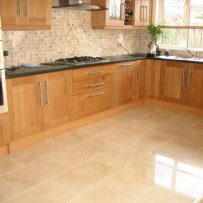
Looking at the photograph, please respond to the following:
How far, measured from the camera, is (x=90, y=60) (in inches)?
157

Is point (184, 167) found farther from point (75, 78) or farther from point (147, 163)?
point (75, 78)

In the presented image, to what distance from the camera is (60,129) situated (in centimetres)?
363

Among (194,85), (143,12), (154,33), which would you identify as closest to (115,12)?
(143,12)

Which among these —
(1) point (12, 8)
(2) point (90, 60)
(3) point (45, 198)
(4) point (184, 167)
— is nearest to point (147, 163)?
(4) point (184, 167)

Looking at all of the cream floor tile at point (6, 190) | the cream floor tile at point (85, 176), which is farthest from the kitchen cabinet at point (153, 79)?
the cream floor tile at point (6, 190)

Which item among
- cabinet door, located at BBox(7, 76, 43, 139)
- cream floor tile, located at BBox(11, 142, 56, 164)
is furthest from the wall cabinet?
cream floor tile, located at BBox(11, 142, 56, 164)

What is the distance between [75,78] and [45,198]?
175cm

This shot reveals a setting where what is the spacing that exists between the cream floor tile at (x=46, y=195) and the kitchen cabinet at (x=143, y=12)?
10.9 ft

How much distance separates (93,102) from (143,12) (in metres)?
2.00

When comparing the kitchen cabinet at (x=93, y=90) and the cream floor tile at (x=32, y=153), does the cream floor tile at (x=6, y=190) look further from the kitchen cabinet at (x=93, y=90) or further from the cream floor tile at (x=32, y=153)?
the kitchen cabinet at (x=93, y=90)

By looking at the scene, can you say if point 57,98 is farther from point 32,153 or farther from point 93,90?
point 32,153

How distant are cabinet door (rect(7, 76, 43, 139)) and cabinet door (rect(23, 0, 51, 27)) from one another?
66 centimetres

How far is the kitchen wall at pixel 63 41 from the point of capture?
3.54 metres

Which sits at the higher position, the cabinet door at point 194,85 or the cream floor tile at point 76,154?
the cabinet door at point 194,85
